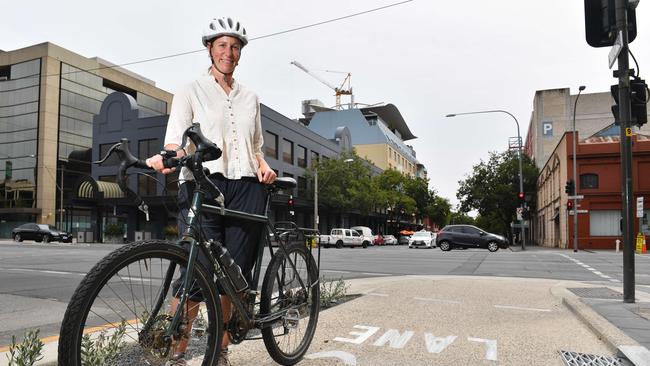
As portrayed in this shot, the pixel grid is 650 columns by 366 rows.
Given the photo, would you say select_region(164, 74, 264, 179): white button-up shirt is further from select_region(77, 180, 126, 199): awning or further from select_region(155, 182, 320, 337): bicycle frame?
select_region(77, 180, 126, 199): awning

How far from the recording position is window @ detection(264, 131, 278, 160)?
1731 inches

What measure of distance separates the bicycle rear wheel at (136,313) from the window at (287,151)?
146ft

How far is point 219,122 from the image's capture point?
322 cm

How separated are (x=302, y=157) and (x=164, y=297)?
160ft

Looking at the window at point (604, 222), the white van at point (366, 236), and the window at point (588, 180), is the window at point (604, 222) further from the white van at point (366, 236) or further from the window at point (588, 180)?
the white van at point (366, 236)

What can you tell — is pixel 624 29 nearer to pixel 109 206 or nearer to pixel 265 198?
pixel 265 198

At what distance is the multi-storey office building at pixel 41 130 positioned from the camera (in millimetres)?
51969

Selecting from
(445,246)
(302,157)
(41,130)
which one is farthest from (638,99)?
(41,130)

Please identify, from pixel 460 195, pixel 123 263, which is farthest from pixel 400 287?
pixel 460 195

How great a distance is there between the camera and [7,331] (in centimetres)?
506

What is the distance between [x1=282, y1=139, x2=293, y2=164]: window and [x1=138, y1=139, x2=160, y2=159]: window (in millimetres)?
11469

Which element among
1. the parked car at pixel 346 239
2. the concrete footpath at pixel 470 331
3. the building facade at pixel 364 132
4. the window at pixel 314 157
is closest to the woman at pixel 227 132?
the concrete footpath at pixel 470 331

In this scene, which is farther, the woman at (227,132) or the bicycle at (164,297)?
the woman at (227,132)

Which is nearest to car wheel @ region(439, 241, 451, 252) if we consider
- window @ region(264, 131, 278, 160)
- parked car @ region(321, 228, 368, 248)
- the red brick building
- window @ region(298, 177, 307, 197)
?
the red brick building
